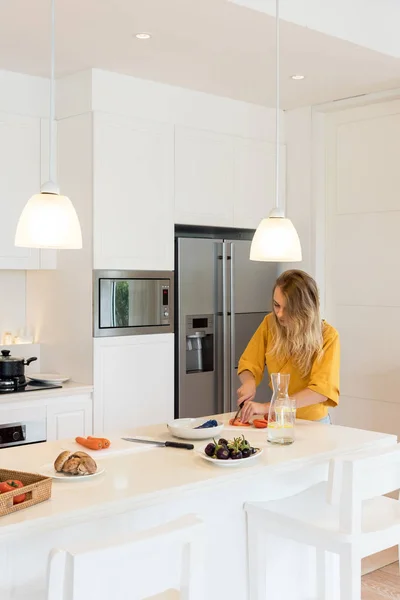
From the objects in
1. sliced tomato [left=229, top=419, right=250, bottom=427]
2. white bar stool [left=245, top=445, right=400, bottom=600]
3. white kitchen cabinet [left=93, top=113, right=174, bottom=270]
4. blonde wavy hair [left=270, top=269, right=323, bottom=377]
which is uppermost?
white kitchen cabinet [left=93, top=113, right=174, bottom=270]

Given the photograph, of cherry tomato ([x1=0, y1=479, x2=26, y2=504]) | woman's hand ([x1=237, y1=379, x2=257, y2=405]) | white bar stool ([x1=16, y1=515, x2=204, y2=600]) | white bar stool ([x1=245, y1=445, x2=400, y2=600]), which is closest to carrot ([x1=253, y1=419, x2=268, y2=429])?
woman's hand ([x1=237, y1=379, x2=257, y2=405])

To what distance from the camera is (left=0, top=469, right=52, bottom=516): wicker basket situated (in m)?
1.95

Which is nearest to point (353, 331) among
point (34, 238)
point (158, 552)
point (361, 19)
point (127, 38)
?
point (361, 19)

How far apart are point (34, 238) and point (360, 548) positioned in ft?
4.59

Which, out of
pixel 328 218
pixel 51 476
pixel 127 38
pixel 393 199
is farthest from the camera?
pixel 328 218

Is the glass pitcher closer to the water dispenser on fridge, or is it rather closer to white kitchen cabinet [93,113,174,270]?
white kitchen cabinet [93,113,174,270]

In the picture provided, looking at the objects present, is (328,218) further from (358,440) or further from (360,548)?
(360,548)

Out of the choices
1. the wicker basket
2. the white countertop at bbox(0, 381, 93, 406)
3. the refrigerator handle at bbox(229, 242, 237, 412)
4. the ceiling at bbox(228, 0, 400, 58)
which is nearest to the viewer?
the wicker basket

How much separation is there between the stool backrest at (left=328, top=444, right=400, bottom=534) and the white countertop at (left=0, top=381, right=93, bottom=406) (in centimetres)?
202

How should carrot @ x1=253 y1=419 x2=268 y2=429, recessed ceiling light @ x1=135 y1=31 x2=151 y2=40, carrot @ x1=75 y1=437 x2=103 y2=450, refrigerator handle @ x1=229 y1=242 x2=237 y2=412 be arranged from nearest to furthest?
carrot @ x1=75 y1=437 x2=103 y2=450
carrot @ x1=253 y1=419 x2=268 y2=429
recessed ceiling light @ x1=135 y1=31 x2=151 y2=40
refrigerator handle @ x1=229 y1=242 x2=237 y2=412

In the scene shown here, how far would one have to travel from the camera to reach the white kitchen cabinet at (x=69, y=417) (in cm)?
405

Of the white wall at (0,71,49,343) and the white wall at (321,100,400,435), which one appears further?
the white wall at (321,100,400,435)

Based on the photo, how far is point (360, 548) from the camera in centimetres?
240

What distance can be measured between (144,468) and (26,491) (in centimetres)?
52
